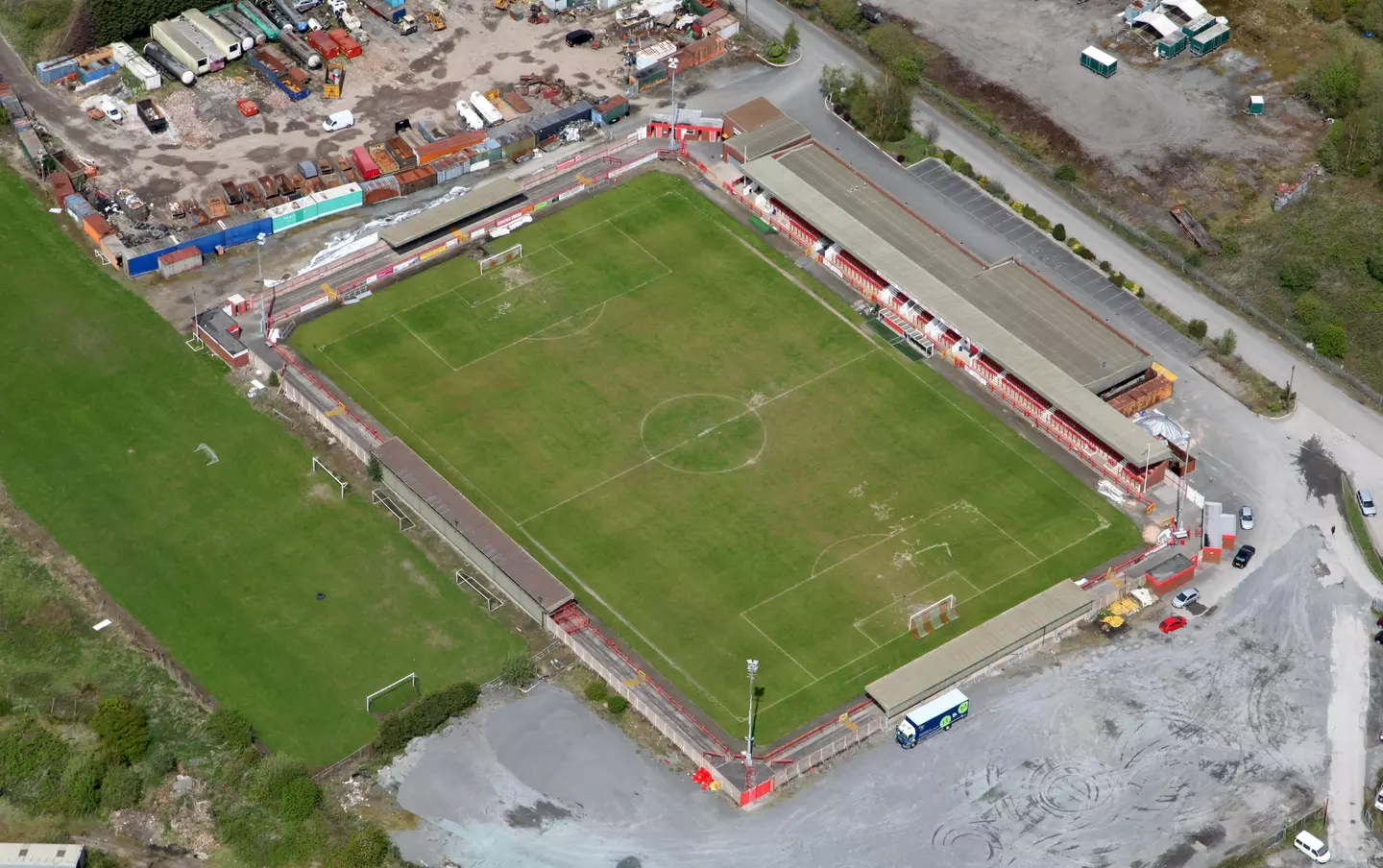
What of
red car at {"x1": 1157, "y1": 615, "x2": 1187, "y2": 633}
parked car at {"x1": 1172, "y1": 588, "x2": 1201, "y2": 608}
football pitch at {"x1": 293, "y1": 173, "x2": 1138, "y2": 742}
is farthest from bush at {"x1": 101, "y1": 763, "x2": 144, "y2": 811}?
parked car at {"x1": 1172, "y1": 588, "x2": 1201, "y2": 608}

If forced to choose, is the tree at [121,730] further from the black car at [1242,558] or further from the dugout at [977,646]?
the black car at [1242,558]

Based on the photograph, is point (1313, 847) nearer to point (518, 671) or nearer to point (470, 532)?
point (518, 671)

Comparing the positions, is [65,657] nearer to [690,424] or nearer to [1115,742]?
[690,424]

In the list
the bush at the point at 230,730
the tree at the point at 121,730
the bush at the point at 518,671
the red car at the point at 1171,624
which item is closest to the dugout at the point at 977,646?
the red car at the point at 1171,624

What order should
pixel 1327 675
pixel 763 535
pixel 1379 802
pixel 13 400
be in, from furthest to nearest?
pixel 13 400 < pixel 763 535 < pixel 1327 675 < pixel 1379 802

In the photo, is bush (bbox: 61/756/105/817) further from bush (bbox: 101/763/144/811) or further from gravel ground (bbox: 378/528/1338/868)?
gravel ground (bbox: 378/528/1338/868)

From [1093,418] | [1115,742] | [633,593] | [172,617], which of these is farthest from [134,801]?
[1093,418]
